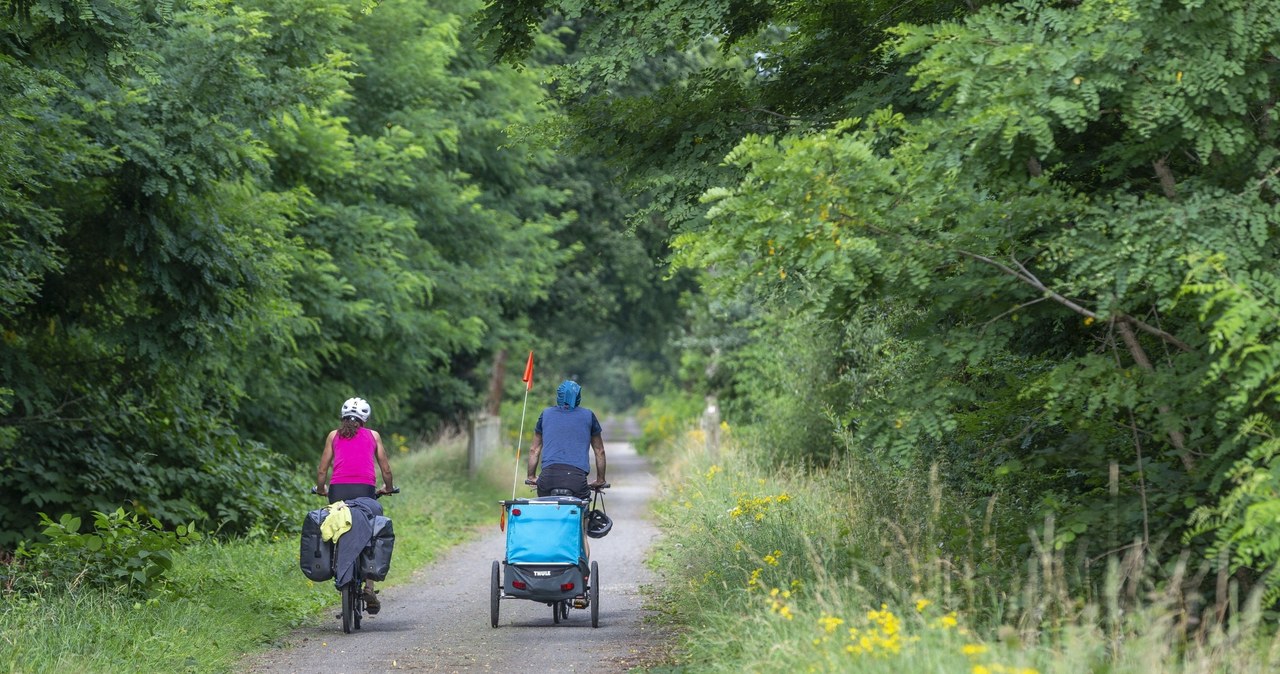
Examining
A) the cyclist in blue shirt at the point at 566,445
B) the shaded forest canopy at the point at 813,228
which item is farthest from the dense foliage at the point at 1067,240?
the cyclist in blue shirt at the point at 566,445

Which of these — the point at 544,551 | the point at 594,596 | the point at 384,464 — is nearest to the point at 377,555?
the point at 384,464

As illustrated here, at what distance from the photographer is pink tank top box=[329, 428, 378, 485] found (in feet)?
35.7

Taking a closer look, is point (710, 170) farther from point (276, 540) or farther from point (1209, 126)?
point (276, 540)

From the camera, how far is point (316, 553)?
10.5 meters

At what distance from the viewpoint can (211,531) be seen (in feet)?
50.7

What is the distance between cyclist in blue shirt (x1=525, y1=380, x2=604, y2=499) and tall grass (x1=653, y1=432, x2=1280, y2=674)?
1271 millimetres

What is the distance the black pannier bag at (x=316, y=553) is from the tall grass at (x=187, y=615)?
21.7 inches

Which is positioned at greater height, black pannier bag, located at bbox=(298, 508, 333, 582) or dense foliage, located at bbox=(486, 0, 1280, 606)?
dense foliage, located at bbox=(486, 0, 1280, 606)

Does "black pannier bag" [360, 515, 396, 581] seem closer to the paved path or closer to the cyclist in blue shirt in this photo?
the paved path

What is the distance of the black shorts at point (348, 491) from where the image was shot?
10875 millimetres

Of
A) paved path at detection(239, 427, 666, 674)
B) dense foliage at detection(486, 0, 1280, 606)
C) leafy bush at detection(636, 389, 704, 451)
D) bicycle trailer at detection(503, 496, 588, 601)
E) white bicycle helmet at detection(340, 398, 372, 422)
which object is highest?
dense foliage at detection(486, 0, 1280, 606)

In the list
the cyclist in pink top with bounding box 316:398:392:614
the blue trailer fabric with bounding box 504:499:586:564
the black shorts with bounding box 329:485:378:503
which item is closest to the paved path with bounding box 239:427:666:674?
the blue trailer fabric with bounding box 504:499:586:564

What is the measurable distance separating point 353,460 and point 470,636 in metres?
1.69

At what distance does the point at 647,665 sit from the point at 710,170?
10.9ft
